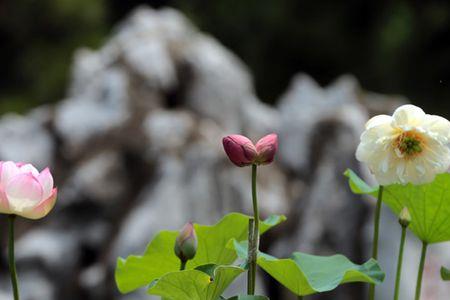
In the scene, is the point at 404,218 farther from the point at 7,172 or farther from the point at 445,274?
the point at 7,172

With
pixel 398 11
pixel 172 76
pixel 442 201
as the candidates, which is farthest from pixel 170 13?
pixel 442 201

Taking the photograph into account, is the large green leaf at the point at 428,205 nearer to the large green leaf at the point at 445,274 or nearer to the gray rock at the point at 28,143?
the large green leaf at the point at 445,274

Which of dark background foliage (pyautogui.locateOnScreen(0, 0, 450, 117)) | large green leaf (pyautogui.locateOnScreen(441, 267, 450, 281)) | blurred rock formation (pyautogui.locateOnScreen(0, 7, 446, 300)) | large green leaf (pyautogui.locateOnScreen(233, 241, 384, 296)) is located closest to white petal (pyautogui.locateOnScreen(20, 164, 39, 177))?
large green leaf (pyautogui.locateOnScreen(233, 241, 384, 296))

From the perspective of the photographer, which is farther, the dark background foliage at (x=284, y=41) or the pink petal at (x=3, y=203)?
the dark background foliage at (x=284, y=41)

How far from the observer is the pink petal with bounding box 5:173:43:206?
1.36ft

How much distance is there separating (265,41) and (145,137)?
2893 mm

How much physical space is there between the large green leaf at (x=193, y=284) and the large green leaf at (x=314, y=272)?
1.2 inches

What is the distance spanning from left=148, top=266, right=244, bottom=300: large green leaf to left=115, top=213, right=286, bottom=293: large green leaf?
0.08m

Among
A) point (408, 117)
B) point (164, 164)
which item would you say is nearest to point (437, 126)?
point (408, 117)

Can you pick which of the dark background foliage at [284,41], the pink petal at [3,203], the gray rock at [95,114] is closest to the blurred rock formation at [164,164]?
the gray rock at [95,114]

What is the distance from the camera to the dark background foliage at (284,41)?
5.39 meters

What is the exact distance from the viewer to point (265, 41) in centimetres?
594

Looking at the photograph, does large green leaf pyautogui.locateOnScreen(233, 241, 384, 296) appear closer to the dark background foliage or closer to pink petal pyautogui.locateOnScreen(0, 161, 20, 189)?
pink petal pyautogui.locateOnScreen(0, 161, 20, 189)

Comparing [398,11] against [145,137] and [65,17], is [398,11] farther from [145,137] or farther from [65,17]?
[145,137]
